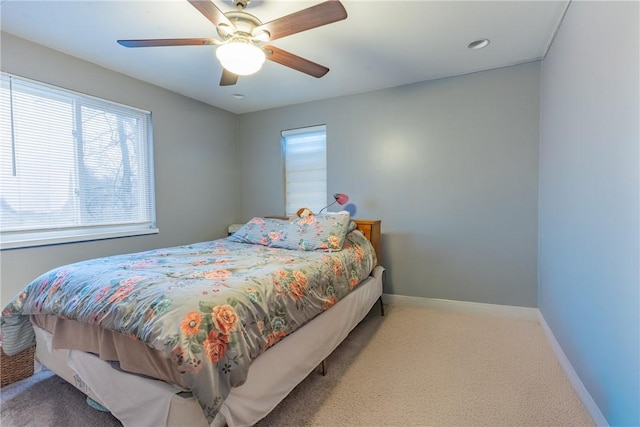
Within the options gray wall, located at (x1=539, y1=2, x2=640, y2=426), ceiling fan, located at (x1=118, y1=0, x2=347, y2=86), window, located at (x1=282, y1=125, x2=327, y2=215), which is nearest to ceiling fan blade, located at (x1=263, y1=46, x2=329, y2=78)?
ceiling fan, located at (x1=118, y1=0, x2=347, y2=86)

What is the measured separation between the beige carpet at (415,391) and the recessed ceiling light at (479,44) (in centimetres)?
236

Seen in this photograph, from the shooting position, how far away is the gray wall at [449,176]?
8.75 feet

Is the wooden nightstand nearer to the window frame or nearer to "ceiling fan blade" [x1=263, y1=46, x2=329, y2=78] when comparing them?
the window frame

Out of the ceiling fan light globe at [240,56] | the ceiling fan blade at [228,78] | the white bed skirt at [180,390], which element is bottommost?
the white bed skirt at [180,390]

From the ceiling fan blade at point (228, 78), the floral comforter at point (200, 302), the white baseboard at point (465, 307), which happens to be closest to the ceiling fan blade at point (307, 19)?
the ceiling fan blade at point (228, 78)

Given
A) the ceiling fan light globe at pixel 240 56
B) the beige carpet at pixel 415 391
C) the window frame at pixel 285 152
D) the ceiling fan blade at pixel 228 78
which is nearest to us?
the beige carpet at pixel 415 391

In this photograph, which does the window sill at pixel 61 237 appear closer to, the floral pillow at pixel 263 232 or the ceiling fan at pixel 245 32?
the floral pillow at pixel 263 232

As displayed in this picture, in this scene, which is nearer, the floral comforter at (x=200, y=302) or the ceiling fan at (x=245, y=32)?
the floral comforter at (x=200, y=302)

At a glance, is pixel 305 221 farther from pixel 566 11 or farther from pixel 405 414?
pixel 566 11

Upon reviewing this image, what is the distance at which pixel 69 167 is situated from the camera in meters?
2.46

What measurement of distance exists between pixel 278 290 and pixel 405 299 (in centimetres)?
209

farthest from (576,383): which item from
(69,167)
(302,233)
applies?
(69,167)

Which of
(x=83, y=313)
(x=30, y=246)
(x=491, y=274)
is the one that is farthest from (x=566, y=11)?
(x=30, y=246)

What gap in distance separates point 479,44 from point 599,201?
5.25ft
